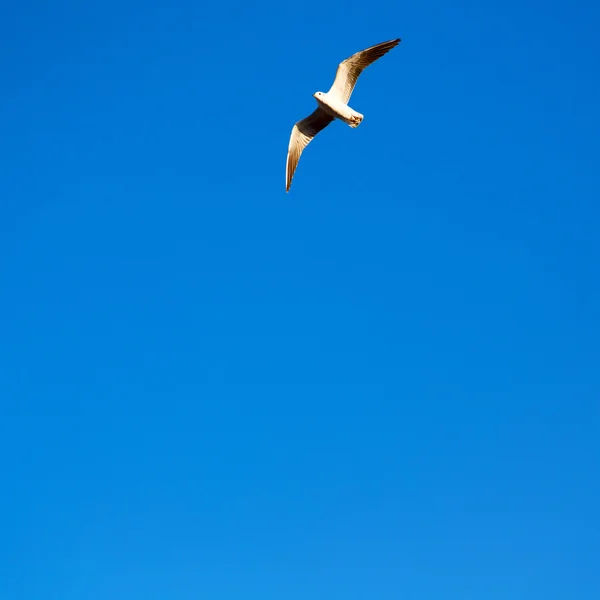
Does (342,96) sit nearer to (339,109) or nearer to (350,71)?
(339,109)

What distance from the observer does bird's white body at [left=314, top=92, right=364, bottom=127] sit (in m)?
40.5

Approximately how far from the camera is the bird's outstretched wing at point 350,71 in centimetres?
4053

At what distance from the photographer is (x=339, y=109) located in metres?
40.6

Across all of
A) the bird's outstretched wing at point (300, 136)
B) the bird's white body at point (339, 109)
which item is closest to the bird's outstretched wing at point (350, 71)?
the bird's white body at point (339, 109)

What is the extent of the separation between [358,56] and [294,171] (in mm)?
5809

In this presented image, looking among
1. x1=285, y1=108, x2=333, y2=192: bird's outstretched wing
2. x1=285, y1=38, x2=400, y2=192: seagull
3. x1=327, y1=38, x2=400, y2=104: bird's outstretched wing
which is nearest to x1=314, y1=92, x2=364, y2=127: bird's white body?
x1=285, y1=38, x2=400, y2=192: seagull

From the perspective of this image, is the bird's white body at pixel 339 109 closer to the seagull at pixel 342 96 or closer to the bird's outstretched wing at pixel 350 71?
the seagull at pixel 342 96

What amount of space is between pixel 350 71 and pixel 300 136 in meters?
3.74

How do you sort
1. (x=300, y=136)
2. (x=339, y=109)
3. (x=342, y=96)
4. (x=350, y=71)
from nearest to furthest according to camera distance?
(x=339, y=109) → (x=350, y=71) → (x=342, y=96) → (x=300, y=136)

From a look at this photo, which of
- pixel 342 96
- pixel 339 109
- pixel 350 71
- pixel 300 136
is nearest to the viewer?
pixel 339 109

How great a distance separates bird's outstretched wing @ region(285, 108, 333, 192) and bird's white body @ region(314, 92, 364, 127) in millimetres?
1510

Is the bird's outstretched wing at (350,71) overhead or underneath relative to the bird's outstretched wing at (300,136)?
overhead

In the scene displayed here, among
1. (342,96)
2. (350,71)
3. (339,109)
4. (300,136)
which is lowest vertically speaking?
(339,109)

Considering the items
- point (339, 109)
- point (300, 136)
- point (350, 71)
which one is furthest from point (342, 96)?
point (300, 136)
